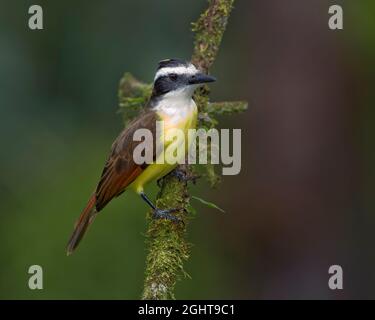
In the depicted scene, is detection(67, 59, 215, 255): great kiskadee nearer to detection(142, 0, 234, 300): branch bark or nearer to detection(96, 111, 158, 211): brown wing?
detection(96, 111, 158, 211): brown wing

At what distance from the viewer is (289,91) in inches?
313

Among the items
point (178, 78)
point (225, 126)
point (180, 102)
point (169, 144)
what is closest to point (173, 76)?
point (178, 78)

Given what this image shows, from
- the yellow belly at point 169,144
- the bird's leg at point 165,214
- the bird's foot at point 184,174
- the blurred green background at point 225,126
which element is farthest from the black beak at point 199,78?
the blurred green background at point 225,126

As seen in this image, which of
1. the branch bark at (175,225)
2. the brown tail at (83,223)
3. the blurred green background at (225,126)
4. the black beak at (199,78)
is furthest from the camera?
the blurred green background at (225,126)

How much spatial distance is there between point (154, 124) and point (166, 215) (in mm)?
783

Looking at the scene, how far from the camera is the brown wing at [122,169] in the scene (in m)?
5.90

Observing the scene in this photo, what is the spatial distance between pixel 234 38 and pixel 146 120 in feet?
8.36

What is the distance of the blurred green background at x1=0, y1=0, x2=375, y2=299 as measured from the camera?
7.45m

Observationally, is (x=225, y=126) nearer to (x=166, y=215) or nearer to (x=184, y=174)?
(x=184, y=174)

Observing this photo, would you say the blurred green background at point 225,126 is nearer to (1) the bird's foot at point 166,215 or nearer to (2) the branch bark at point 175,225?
(2) the branch bark at point 175,225

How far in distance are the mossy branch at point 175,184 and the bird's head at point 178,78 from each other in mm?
231

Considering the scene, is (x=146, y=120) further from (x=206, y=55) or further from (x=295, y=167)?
(x=295, y=167)

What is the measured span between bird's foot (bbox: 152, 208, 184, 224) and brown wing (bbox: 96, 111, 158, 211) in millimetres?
500

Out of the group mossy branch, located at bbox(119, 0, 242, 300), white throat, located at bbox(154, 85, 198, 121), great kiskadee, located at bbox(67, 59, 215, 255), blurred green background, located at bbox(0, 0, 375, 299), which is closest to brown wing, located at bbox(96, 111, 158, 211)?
great kiskadee, located at bbox(67, 59, 215, 255)
